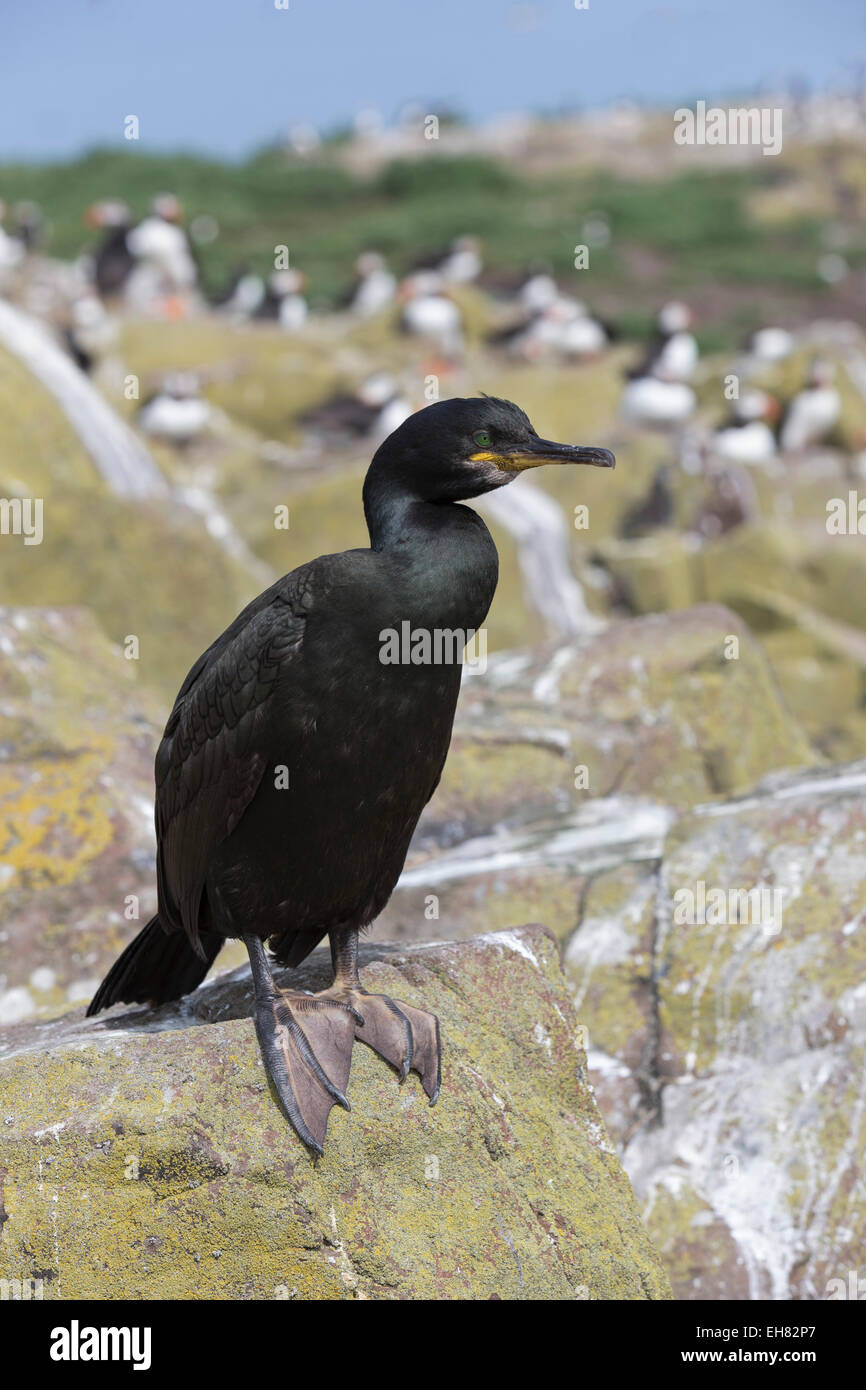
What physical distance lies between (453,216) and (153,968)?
3469cm

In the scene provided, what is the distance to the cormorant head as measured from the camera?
398 cm

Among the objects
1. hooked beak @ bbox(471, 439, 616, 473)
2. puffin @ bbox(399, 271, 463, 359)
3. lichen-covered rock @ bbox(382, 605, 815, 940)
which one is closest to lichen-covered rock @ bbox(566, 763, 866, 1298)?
lichen-covered rock @ bbox(382, 605, 815, 940)

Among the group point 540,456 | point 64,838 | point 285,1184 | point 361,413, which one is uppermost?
point 361,413

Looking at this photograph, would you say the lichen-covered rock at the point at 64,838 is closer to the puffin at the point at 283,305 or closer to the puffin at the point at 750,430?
the puffin at the point at 750,430

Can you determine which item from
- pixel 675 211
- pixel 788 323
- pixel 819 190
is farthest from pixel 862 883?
pixel 819 190

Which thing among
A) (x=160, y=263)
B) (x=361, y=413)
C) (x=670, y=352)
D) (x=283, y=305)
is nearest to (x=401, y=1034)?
(x=361, y=413)

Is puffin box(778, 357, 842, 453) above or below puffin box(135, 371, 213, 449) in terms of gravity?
above

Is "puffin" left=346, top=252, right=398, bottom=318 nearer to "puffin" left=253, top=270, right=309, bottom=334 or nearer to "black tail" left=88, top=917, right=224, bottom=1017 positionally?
"puffin" left=253, top=270, right=309, bottom=334

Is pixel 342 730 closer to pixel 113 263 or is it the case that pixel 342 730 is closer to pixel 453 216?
pixel 113 263

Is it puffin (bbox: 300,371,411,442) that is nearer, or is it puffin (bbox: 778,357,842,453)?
puffin (bbox: 300,371,411,442)

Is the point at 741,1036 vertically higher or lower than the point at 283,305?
lower

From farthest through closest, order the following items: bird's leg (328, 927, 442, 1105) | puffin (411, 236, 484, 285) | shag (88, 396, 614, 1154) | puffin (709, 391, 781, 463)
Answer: puffin (411, 236, 484, 285) < puffin (709, 391, 781, 463) < bird's leg (328, 927, 442, 1105) < shag (88, 396, 614, 1154)

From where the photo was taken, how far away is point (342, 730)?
13.0 ft

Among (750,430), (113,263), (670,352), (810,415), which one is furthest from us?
(113,263)
